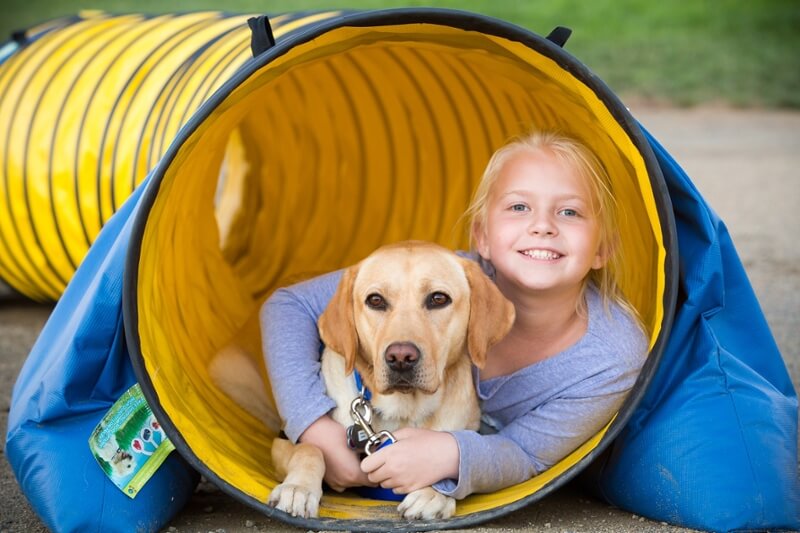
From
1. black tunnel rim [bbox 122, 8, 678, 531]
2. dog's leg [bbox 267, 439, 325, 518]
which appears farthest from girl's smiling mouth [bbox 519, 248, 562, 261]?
dog's leg [bbox 267, 439, 325, 518]

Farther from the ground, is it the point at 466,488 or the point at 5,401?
the point at 466,488

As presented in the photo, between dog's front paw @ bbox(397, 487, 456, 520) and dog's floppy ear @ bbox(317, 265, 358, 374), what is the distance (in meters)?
0.48

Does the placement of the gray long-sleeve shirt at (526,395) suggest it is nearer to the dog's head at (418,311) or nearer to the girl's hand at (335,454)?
the girl's hand at (335,454)

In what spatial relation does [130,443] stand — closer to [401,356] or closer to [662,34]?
[401,356]

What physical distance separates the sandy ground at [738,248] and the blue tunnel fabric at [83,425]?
0.19 meters

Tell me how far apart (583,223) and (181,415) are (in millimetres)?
1505

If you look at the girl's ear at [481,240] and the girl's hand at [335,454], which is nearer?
the girl's hand at [335,454]

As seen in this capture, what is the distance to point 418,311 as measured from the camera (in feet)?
11.9

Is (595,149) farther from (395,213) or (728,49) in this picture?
(728,49)

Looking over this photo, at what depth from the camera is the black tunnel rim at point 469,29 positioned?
129 inches

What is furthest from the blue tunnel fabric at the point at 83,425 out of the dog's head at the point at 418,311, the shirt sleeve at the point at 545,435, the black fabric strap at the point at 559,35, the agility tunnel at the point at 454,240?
the black fabric strap at the point at 559,35

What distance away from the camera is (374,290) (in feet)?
12.0

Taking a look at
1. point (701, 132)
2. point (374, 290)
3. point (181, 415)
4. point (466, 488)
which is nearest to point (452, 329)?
point (374, 290)

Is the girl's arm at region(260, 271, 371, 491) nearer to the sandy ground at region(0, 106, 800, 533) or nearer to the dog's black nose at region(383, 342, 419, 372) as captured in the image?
the sandy ground at region(0, 106, 800, 533)
